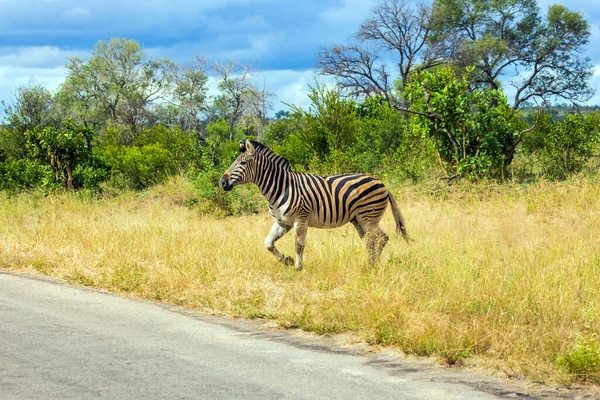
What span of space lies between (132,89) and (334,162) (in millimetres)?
41973

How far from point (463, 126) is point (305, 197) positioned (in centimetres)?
900

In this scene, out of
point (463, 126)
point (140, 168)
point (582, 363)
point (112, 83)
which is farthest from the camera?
point (112, 83)

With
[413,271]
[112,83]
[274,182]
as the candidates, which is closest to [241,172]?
[274,182]

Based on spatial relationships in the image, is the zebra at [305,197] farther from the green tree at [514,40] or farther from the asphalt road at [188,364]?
the green tree at [514,40]

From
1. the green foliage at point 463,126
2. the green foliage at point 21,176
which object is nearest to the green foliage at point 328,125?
the green foliage at point 463,126

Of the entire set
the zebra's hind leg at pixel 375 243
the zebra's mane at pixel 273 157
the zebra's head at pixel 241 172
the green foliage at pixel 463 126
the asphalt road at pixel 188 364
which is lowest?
the asphalt road at pixel 188 364

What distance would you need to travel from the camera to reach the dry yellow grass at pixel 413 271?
7027 mm

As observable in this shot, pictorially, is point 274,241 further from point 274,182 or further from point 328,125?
point 328,125

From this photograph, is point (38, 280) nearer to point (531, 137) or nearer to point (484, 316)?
point (484, 316)

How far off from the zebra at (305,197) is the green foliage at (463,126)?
774 centimetres

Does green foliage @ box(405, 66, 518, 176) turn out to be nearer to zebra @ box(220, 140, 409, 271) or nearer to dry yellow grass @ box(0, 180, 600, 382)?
dry yellow grass @ box(0, 180, 600, 382)

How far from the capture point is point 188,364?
6531 millimetres

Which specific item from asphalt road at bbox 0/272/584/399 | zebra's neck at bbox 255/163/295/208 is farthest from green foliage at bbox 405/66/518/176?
asphalt road at bbox 0/272/584/399

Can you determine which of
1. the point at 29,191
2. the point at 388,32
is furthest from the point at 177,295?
the point at 388,32
